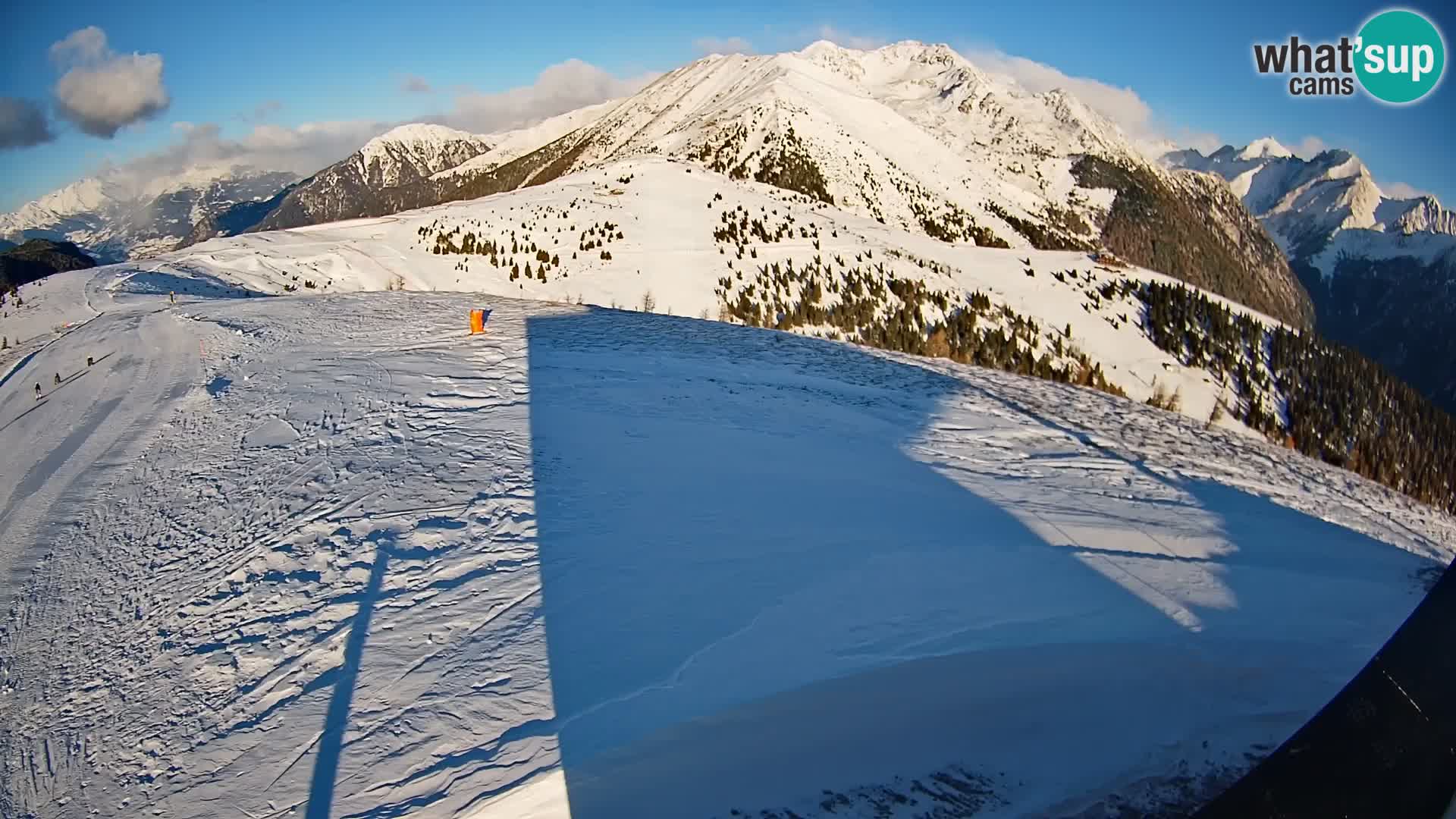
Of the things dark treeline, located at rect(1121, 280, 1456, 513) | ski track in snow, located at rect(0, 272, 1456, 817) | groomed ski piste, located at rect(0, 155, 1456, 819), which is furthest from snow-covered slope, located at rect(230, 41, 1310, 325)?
ski track in snow, located at rect(0, 272, 1456, 817)

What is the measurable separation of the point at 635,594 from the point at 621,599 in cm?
12

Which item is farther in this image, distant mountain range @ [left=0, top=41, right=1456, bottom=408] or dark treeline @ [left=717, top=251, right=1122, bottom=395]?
distant mountain range @ [left=0, top=41, right=1456, bottom=408]

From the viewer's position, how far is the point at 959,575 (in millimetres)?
5785

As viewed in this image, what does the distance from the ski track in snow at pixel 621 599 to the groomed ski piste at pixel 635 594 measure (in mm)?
27

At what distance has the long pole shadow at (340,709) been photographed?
373 centimetres

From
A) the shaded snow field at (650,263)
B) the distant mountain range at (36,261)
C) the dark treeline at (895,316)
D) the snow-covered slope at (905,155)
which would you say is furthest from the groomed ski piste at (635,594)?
the distant mountain range at (36,261)

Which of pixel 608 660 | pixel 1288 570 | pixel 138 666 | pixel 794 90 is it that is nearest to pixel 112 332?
pixel 138 666

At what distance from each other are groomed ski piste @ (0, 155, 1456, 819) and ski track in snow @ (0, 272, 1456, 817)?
3 centimetres

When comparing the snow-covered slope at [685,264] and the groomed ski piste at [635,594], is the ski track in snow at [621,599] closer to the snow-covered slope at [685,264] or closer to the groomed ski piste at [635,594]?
the groomed ski piste at [635,594]

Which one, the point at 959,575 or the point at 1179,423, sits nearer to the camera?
the point at 959,575

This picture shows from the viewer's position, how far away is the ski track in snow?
160 inches

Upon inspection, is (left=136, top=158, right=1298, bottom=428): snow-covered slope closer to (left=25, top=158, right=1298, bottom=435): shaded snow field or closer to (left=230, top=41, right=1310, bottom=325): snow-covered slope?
(left=25, top=158, right=1298, bottom=435): shaded snow field

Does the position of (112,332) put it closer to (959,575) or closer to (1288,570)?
(959,575)

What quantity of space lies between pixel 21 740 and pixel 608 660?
11.9 ft
